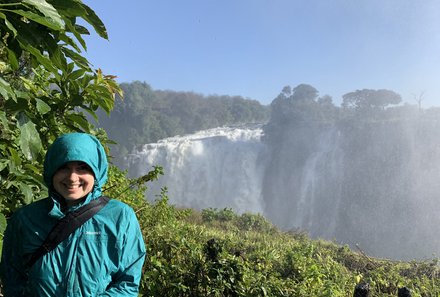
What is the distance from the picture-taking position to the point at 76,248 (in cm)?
141

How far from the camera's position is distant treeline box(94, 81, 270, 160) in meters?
50.6

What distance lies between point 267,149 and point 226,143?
11.0 ft

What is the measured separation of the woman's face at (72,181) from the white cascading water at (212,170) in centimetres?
3330

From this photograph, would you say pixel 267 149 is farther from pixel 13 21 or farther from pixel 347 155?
pixel 13 21

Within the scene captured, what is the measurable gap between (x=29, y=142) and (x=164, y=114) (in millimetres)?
57874

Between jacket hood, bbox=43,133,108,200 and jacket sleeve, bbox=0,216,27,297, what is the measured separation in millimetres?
169

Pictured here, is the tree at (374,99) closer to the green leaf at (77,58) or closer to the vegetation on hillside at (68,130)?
the vegetation on hillside at (68,130)

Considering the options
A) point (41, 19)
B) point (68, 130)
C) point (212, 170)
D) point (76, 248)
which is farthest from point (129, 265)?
point (212, 170)

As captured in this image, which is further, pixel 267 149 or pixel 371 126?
pixel 267 149

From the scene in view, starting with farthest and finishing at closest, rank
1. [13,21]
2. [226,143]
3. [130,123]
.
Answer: [130,123]
[226,143]
[13,21]

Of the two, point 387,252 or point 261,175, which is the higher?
point 261,175

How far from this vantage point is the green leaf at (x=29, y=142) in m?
1.45

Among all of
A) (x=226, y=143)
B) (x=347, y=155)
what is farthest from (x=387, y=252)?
(x=226, y=143)

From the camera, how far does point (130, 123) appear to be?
51531 mm
